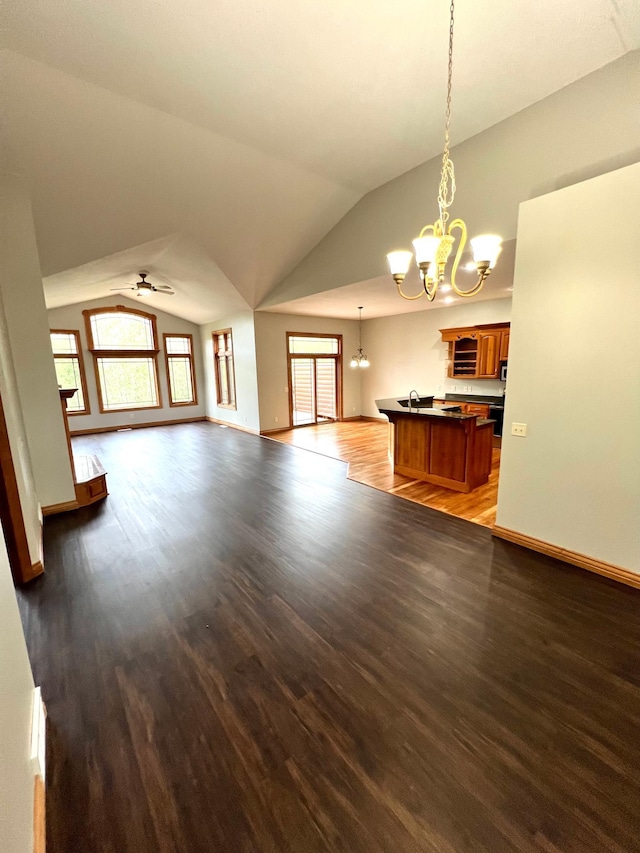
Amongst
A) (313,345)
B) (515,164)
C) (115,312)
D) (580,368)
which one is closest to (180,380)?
(115,312)

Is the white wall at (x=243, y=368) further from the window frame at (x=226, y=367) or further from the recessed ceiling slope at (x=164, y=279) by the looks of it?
the recessed ceiling slope at (x=164, y=279)

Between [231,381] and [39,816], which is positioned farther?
[231,381]

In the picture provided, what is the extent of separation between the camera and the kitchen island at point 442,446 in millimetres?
4418

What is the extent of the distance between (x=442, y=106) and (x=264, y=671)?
14.9ft

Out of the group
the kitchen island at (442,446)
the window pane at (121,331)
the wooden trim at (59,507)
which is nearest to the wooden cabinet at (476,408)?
the kitchen island at (442,446)

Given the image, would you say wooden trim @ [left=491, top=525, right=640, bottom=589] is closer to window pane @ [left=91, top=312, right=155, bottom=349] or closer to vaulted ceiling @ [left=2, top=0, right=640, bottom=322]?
vaulted ceiling @ [left=2, top=0, right=640, bottom=322]

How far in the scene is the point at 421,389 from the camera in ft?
27.5

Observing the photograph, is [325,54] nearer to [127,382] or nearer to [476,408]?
[476,408]

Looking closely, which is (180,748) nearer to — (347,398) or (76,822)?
Answer: (76,822)

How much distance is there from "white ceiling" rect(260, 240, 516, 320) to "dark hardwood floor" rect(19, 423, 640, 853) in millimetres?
3460

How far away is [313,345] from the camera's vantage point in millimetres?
9016

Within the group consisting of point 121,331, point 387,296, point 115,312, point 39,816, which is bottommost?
point 39,816

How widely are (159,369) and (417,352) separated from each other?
6.86 m

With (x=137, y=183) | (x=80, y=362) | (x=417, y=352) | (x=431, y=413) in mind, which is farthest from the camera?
(x=80, y=362)
